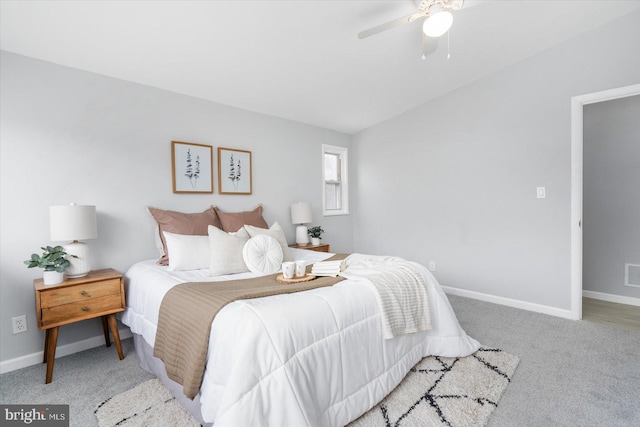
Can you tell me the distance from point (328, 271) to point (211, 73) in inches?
83.2

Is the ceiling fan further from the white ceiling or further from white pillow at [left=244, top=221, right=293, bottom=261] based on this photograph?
white pillow at [left=244, top=221, right=293, bottom=261]

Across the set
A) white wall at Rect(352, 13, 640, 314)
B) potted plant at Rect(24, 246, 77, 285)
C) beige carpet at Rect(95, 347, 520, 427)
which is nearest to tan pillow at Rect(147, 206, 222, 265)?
potted plant at Rect(24, 246, 77, 285)

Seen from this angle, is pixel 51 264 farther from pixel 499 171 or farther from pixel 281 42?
pixel 499 171

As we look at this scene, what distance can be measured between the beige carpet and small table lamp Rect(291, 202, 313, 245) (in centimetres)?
218

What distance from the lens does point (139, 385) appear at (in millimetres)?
2004

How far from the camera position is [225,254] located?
2.41m

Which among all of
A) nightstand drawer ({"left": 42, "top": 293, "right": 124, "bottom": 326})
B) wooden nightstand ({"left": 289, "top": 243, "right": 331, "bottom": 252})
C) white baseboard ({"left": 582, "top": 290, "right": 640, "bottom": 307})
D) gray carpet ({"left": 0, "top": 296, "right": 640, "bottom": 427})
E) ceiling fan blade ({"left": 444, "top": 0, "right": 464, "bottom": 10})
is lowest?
gray carpet ({"left": 0, "top": 296, "right": 640, "bottom": 427})

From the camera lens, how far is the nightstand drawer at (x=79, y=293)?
2.03 metres

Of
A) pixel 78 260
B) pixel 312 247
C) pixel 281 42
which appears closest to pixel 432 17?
pixel 281 42

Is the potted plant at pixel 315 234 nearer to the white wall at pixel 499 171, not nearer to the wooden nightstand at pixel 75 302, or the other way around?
the white wall at pixel 499 171

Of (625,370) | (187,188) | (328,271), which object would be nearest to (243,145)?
(187,188)

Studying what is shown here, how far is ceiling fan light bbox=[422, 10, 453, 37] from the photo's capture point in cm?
190

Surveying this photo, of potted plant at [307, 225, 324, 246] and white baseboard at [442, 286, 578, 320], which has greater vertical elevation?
potted plant at [307, 225, 324, 246]

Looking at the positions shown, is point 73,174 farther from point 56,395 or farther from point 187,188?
point 56,395
